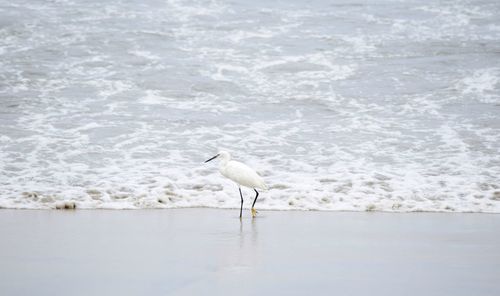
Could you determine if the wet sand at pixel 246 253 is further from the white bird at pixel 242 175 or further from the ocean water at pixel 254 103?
the ocean water at pixel 254 103

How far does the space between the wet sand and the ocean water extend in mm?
754

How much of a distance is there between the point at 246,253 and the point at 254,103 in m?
6.67

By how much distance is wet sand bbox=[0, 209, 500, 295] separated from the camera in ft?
12.3

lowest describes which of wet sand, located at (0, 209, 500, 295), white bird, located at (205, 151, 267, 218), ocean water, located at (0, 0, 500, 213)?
ocean water, located at (0, 0, 500, 213)

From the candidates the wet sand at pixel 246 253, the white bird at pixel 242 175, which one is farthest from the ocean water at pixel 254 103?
the wet sand at pixel 246 253

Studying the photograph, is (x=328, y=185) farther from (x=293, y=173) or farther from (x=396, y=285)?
(x=396, y=285)

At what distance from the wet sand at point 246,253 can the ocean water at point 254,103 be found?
75 centimetres

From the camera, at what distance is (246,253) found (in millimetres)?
4715

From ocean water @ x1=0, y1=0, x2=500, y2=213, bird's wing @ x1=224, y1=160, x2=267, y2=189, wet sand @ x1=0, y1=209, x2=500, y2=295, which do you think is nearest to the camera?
wet sand @ x1=0, y1=209, x2=500, y2=295

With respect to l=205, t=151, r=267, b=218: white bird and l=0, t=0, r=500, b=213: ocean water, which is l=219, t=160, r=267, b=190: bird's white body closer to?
l=205, t=151, r=267, b=218: white bird

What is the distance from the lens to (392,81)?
1220 centimetres

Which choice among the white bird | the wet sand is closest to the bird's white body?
the white bird

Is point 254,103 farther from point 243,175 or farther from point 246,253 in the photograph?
point 246,253

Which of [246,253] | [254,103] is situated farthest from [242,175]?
[254,103]
